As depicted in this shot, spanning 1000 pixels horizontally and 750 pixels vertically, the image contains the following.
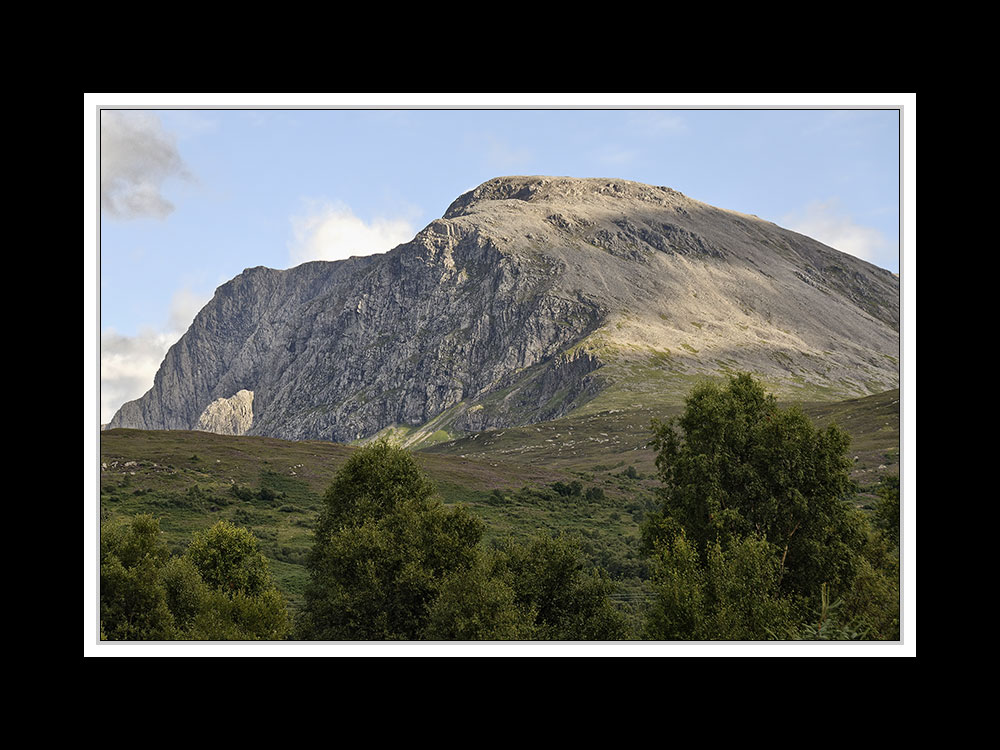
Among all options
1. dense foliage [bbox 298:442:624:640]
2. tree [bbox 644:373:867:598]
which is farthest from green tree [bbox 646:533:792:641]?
dense foliage [bbox 298:442:624:640]

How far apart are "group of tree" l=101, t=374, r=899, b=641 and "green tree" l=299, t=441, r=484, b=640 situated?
6 cm

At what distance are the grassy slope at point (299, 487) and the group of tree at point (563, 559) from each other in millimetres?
16187

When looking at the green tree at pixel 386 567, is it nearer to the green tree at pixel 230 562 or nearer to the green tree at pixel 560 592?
the green tree at pixel 560 592

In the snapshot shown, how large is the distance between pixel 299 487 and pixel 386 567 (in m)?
57.9

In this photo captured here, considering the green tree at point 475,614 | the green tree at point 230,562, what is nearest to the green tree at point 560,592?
the green tree at point 475,614

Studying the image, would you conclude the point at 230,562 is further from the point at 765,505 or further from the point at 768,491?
the point at 768,491

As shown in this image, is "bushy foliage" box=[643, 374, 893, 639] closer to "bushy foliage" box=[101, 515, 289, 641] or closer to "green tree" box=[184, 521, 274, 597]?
"bushy foliage" box=[101, 515, 289, 641]

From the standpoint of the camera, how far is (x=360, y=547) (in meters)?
35.0

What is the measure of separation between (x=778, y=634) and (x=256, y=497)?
223 ft

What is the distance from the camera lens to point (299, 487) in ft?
295

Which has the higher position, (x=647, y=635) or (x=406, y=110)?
(x=406, y=110)
